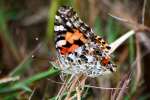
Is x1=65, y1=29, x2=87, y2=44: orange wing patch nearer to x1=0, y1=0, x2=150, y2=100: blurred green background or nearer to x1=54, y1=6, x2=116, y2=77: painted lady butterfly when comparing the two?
x1=54, y1=6, x2=116, y2=77: painted lady butterfly

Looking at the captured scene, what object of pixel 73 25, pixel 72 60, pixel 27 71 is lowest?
pixel 27 71

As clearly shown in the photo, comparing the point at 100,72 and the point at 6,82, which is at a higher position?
the point at 100,72

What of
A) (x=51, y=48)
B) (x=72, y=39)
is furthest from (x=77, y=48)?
(x=51, y=48)

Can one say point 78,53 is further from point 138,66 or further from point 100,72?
point 138,66

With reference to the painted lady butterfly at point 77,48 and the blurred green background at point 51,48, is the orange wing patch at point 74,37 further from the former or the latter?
the blurred green background at point 51,48

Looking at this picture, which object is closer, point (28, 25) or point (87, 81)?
point (87, 81)

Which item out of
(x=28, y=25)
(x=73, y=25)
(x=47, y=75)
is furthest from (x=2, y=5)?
(x=73, y=25)

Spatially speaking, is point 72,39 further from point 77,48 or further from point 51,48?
point 51,48
